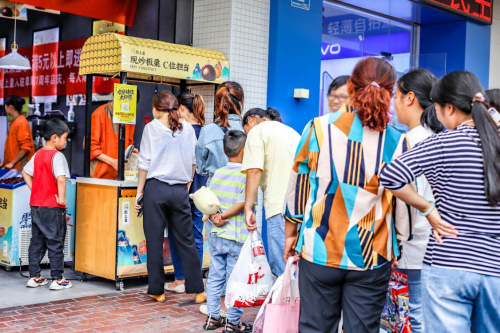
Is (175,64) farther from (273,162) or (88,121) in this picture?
(273,162)

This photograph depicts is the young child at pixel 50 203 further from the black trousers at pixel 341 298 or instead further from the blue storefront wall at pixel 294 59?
the black trousers at pixel 341 298

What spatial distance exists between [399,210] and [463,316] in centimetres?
64

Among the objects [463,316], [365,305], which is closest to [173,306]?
[365,305]

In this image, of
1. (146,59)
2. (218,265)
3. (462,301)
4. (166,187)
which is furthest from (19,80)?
(462,301)

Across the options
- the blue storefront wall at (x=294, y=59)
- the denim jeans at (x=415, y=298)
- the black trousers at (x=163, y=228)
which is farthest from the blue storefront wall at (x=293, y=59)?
the denim jeans at (x=415, y=298)

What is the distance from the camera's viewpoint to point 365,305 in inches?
114

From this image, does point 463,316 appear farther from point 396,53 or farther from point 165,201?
point 396,53

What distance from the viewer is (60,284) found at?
6.19 m

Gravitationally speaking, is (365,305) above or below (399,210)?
below

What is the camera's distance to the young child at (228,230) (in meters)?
4.75

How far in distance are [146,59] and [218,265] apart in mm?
2307

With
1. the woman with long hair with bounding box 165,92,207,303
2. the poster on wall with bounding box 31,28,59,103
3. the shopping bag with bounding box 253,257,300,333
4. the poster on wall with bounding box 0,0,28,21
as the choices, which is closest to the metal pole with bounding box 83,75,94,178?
the woman with long hair with bounding box 165,92,207,303

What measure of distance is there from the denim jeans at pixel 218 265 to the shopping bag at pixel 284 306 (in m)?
1.45

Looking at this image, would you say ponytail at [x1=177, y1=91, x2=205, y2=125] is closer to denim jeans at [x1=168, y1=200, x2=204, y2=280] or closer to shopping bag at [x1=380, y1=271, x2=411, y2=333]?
denim jeans at [x1=168, y1=200, x2=204, y2=280]
